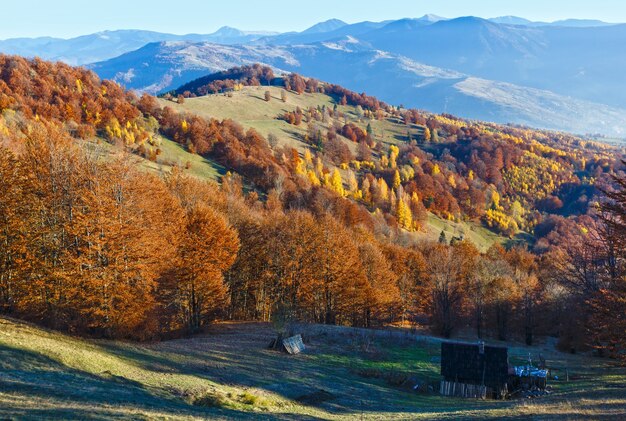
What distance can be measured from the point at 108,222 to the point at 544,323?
72.3 meters

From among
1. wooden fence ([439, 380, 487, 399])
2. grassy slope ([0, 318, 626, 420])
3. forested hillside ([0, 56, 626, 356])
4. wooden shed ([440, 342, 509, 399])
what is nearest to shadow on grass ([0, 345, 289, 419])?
grassy slope ([0, 318, 626, 420])

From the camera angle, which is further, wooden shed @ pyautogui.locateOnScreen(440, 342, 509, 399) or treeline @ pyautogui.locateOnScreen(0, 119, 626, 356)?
wooden shed @ pyautogui.locateOnScreen(440, 342, 509, 399)

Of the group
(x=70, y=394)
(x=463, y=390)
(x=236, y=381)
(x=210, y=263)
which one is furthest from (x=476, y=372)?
(x=70, y=394)

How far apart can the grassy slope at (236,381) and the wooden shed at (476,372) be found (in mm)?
2371

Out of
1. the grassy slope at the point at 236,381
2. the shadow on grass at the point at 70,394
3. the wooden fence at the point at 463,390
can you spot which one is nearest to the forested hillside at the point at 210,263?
the grassy slope at the point at 236,381

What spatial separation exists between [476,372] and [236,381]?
21.2 metres

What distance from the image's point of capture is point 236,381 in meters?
33.6

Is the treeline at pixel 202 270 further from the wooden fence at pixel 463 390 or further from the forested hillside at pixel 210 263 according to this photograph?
the wooden fence at pixel 463 390

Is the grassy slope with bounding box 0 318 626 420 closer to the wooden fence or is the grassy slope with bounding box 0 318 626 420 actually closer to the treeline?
the wooden fence

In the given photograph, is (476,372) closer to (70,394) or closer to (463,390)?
(463,390)

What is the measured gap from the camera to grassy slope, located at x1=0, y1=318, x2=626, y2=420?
22203mm

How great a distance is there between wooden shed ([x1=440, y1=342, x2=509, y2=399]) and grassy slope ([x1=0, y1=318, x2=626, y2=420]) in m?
2.37

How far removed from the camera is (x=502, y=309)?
251 feet

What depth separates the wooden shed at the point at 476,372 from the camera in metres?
40.2
